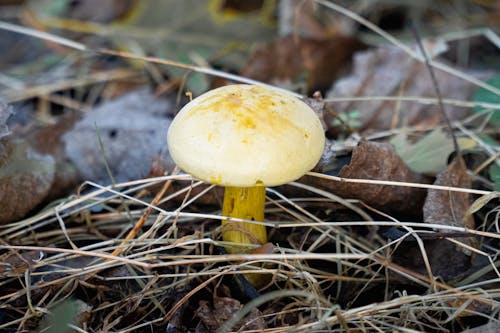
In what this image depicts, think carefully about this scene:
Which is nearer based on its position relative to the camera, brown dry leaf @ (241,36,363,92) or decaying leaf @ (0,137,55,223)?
decaying leaf @ (0,137,55,223)

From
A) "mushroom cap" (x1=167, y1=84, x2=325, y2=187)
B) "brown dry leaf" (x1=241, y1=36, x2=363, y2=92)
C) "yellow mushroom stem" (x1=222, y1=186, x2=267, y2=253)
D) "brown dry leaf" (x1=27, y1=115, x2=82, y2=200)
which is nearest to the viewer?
"mushroom cap" (x1=167, y1=84, x2=325, y2=187)

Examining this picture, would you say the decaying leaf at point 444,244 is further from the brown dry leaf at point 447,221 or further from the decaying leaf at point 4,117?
the decaying leaf at point 4,117

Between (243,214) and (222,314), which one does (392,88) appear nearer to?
(243,214)

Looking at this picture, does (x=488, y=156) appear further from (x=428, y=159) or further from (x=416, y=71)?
(x=416, y=71)

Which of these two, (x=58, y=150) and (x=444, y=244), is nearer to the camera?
(x=444, y=244)

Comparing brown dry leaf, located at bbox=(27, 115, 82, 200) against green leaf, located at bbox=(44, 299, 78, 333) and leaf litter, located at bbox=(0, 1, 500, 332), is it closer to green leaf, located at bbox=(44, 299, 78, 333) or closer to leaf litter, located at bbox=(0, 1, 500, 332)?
leaf litter, located at bbox=(0, 1, 500, 332)

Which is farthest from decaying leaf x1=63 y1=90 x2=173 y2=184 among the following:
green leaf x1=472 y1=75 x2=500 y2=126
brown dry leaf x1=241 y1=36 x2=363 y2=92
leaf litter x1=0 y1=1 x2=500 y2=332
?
green leaf x1=472 y1=75 x2=500 y2=126

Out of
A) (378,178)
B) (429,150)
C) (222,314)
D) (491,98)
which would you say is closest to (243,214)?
(222,314)
